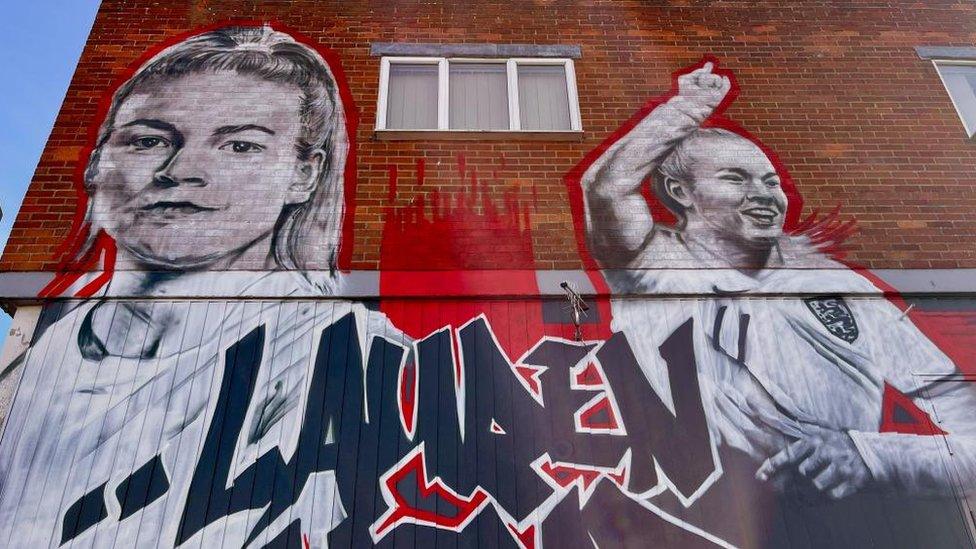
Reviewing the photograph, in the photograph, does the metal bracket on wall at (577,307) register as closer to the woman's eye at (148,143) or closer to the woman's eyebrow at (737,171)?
the woman's eyebrow at (737,171)

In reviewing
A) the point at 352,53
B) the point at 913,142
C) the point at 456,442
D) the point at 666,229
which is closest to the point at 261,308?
the point at 456,442

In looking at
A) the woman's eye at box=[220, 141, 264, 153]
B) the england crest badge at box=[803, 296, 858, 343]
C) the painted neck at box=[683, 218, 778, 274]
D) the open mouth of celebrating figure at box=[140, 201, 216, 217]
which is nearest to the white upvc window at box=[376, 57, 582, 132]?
the woman's eye at box=[220, 141, 264, 153]

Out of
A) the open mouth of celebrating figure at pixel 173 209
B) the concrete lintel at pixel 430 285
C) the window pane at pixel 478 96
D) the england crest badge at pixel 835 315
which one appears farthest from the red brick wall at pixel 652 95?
the open mouth of celebrating figure at pixel 173 209

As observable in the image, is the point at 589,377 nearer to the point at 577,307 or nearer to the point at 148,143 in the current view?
A: the point at 577,307

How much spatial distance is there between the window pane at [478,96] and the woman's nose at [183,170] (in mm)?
2592

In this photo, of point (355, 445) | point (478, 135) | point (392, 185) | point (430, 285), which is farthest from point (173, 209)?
point (478, 135)

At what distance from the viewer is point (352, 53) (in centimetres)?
705

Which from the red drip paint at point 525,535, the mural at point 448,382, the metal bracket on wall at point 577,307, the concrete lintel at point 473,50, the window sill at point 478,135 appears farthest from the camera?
the concrete lintel at point 473,50

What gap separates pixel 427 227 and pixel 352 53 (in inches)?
99.5

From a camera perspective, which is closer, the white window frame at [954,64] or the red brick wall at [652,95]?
the red brick wall at [652,95]

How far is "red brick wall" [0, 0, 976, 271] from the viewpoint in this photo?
600cm

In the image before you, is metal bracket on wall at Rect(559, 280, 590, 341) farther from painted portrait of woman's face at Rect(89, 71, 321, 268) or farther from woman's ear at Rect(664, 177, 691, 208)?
painted portrait of woman's face at Rect(89, 71, 321, 268)

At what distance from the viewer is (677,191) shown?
625 cm

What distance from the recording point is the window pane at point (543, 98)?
22.3 feet
